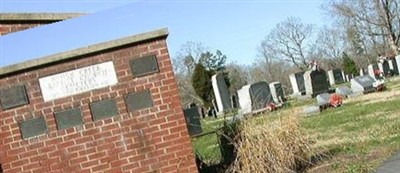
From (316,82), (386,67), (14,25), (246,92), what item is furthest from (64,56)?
(386,67)

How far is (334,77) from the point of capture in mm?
44562

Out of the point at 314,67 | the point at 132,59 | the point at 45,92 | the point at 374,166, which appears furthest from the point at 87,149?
the point at 314,67

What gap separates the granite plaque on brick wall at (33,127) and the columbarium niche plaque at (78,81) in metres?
0.29

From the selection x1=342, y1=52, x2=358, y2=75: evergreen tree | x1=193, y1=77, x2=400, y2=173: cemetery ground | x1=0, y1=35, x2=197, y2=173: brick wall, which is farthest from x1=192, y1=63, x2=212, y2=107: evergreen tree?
x1=0, y1=35, x2=197, y2=173: brick wall

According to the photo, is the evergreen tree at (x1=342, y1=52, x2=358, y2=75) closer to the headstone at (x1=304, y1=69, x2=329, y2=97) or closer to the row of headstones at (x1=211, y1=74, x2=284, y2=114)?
the row of headstones at (x1=211, y1=74, x2=284, y2=114)

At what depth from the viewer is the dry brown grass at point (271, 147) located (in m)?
6.42

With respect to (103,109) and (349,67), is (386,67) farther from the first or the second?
(103,109)

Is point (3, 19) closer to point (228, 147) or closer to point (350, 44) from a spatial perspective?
point (228, 147)

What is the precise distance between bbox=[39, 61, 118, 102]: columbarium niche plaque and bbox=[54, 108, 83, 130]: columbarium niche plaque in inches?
8.6

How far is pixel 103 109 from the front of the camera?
6129mm

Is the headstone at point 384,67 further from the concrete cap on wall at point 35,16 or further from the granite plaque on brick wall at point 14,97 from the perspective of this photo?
the granite plaque on brick wall at point 14,97

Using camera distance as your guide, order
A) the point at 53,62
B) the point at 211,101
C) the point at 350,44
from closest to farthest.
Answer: the point at 53,62 → the point at 211,101 → the point at 350,44

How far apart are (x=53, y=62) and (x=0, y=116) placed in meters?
0.93

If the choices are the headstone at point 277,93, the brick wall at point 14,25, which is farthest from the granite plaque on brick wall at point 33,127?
the headstone at point 277,93
